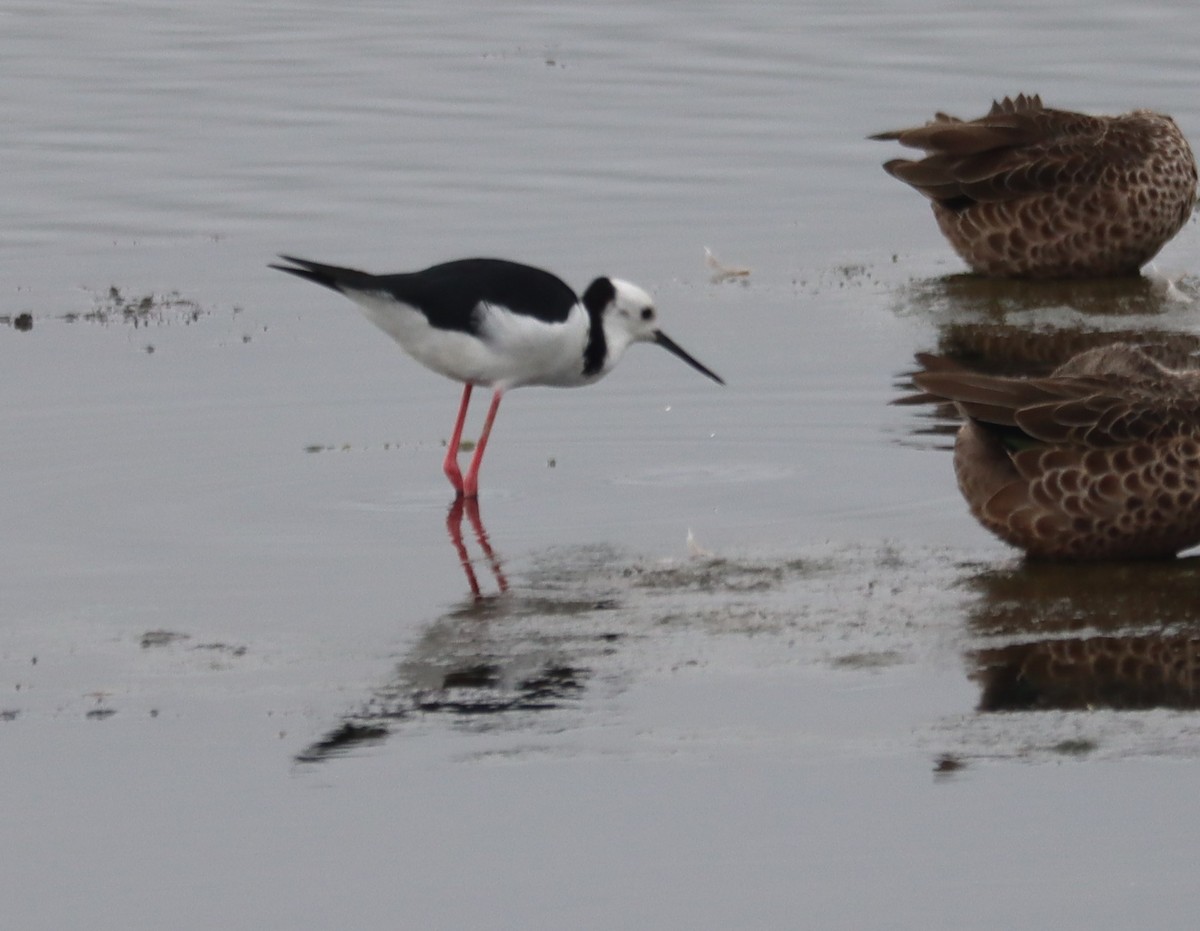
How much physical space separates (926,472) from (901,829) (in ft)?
13.1

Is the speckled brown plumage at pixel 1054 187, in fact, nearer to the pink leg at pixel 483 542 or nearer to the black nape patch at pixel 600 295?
the black nape patch at pixel 600 295

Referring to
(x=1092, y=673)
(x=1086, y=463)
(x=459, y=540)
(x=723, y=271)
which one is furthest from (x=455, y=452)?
(x=723, y=271)

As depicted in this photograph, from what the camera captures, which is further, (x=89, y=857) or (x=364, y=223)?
(x=364, y=223)

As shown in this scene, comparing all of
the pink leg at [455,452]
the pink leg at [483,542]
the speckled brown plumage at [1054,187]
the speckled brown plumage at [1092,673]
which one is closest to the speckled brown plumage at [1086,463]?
the speckled brown plumage at [1092,673]

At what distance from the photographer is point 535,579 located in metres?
8.82

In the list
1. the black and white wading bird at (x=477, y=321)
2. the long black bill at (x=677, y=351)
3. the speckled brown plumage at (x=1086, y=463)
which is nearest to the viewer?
the speckled brown plumage at (x=1086, y=463)

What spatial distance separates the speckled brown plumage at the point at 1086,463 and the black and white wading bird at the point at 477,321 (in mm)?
2265

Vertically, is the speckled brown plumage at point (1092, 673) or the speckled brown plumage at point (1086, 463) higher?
the speckled brown plumage at point (1086, 463)

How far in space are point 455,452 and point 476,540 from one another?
0.98 metres

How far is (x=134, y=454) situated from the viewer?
417 inches

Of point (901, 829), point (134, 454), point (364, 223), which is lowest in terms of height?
point (901, 829)

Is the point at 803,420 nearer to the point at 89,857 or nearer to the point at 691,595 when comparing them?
the point at 691,595

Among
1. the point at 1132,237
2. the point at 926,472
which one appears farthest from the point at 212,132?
the point at 926,472

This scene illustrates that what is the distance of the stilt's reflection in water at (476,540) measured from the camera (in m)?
8.80
